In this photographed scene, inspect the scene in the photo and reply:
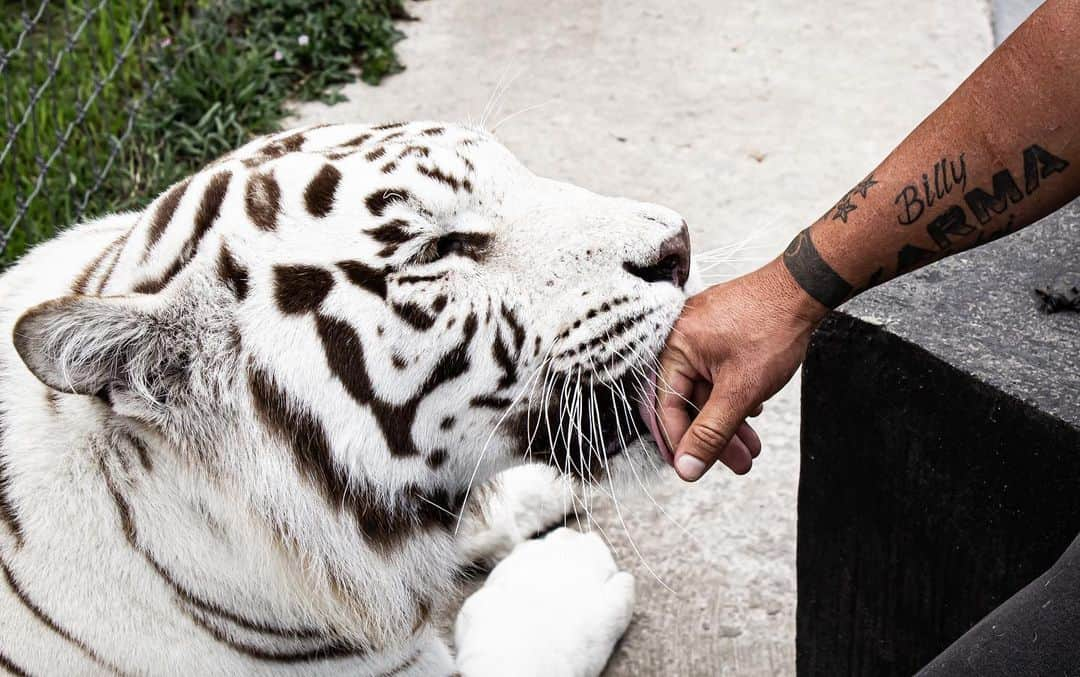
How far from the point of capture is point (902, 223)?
173 cm

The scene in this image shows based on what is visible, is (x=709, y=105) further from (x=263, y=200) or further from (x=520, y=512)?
(x=263, y=200)

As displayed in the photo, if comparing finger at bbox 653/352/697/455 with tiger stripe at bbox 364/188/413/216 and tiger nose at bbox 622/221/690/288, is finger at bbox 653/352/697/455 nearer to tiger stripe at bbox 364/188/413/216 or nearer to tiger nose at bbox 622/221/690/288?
tiger nose at bbox 622/221/690/288

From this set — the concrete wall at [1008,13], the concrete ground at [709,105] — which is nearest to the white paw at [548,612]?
the concrete ground at [709,105]

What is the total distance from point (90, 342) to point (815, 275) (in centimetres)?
106

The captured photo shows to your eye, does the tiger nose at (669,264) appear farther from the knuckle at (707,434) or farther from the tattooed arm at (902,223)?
the knuckle at (707,434)

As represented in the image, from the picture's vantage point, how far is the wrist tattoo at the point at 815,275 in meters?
1.81

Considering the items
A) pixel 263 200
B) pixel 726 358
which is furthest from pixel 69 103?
pixel 726 358

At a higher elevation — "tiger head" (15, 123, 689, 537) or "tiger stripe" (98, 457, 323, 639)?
"tiger head" (15, 123, 689, 537)

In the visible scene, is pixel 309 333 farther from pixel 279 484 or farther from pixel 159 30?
pixel 159 30

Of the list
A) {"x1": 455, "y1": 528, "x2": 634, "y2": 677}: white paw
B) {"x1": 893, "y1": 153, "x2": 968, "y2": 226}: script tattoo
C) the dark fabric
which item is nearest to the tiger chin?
{"x1": 893, "y1": 153, "x2": 968, "y2": 226}: script tattoo

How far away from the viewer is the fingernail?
5.83 ft

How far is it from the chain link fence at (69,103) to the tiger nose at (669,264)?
7.51 feet

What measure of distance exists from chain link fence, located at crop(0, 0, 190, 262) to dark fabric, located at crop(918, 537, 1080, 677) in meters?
2.92

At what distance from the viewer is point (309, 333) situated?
1705 millimetres
